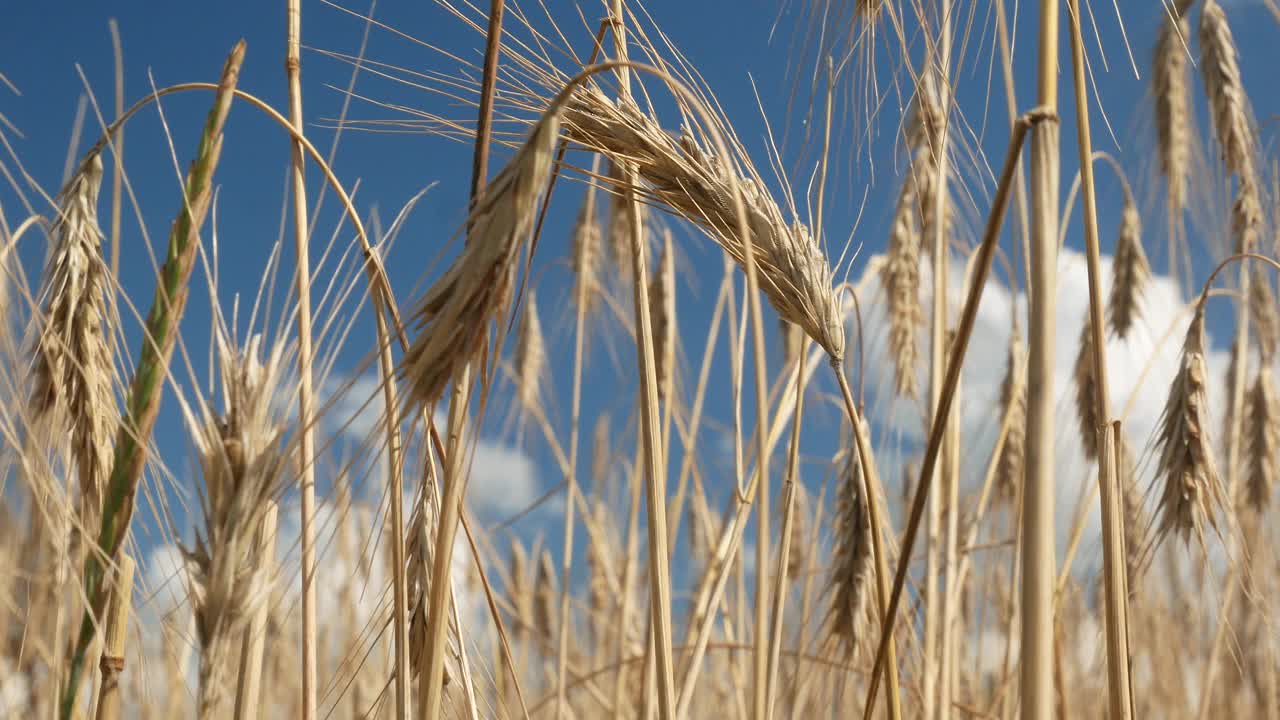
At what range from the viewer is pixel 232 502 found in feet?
2.59

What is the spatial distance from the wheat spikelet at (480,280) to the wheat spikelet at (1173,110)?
7.87ft

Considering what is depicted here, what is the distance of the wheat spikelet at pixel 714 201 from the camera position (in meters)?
0.97

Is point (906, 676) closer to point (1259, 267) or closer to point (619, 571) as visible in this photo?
point (1259, 267)

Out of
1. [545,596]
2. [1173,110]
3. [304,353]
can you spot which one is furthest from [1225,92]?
[545,596]

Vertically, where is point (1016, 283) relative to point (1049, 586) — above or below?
above

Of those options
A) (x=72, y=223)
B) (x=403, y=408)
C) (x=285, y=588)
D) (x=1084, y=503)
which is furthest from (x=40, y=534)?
(x=1084, y=503)

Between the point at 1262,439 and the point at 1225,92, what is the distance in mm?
985

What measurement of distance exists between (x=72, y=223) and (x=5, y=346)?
18 centimetres

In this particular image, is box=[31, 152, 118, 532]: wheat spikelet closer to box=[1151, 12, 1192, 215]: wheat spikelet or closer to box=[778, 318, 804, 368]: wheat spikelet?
box=[778, 318, 804, 368]: wheat spikelet

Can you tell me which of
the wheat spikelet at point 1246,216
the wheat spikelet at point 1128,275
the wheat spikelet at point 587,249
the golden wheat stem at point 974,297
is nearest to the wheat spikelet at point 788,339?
the wheat spikelet at point 587,249

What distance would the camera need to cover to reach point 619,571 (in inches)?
155

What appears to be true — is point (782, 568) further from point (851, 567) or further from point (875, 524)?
point (851, 567)

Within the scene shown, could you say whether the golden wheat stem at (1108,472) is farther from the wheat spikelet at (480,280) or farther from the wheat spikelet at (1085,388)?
the wheat spikelet at (1085,388)

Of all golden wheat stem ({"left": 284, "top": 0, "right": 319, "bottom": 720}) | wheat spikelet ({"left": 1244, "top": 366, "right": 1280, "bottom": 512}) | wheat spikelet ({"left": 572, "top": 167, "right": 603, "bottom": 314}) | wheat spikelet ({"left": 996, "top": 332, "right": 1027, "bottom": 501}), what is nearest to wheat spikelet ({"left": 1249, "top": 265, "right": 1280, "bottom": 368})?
wheat spikelet ({"left": 1244, "top": 366, "right": 1280, "bottom": 512})
